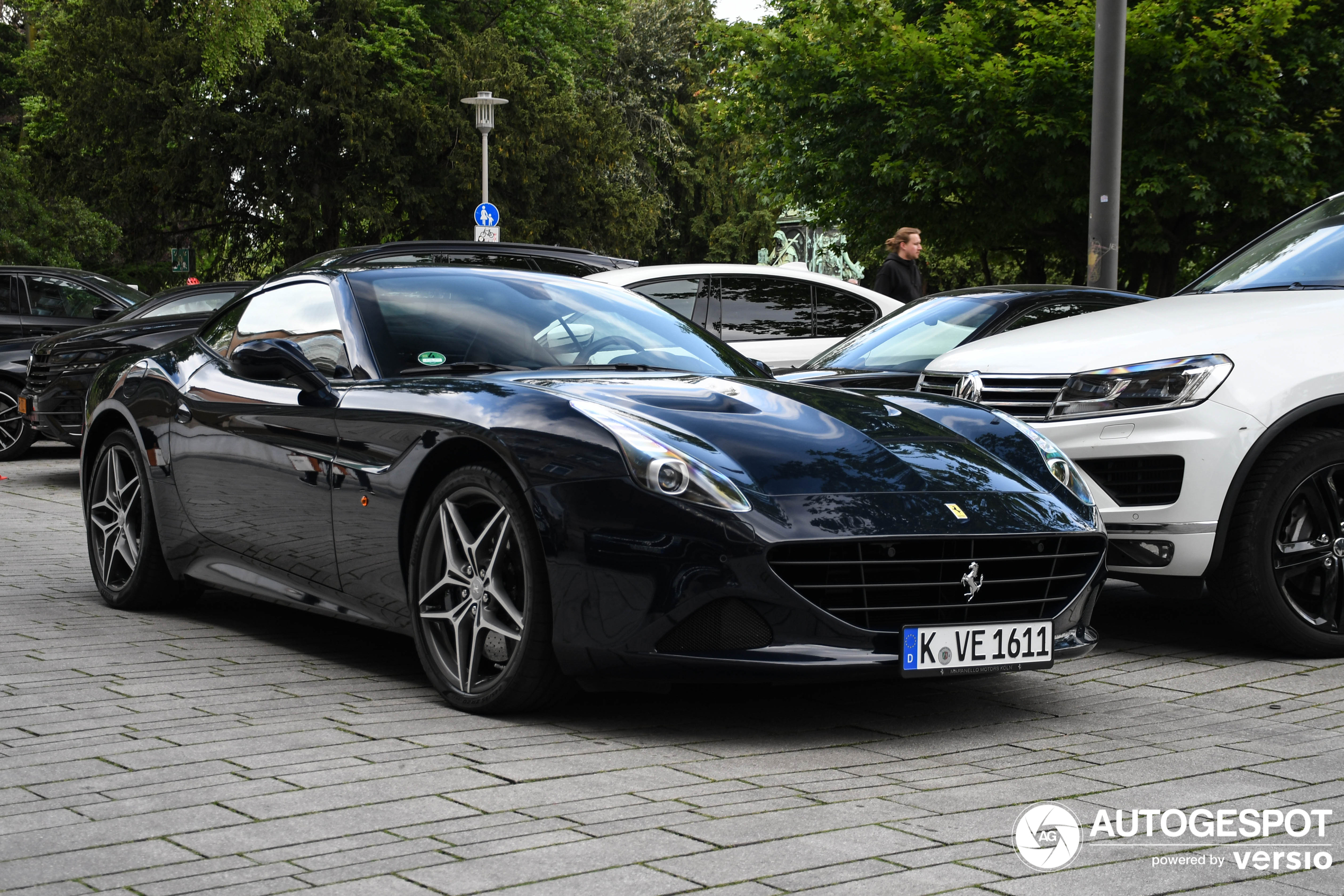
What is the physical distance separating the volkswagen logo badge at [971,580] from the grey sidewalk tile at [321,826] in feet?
5.23

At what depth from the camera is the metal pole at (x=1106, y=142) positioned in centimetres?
1079

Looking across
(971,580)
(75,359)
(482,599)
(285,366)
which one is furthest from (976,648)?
(75,359)

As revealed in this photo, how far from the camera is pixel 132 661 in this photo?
18.7ft

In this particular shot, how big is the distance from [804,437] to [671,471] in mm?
531

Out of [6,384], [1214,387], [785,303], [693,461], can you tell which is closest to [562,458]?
[693,461]

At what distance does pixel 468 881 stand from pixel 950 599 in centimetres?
184

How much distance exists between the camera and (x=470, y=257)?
987cm

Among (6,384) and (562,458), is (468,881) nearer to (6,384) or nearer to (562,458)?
(562,458)

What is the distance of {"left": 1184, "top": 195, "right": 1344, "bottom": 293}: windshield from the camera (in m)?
6.77

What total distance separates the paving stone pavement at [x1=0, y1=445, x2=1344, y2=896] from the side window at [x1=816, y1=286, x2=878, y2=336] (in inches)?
240

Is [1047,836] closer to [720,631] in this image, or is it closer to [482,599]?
[720,631]

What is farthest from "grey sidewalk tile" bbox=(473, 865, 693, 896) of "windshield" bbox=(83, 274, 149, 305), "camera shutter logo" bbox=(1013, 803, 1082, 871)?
"windshield" bbox=(83, 274, 149, 305)

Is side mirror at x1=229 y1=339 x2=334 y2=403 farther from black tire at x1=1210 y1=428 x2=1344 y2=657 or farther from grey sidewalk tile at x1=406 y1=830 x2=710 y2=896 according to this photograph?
black tire at x1=1210 y1=428 x2=1344 y2=657

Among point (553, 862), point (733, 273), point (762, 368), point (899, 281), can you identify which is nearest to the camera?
point (553, 862)
